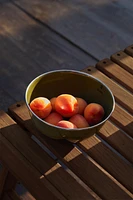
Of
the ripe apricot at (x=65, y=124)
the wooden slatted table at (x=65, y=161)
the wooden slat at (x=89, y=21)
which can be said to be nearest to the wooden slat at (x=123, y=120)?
the wooden slatted table at (x=65, y=161)

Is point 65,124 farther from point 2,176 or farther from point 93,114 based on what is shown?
point 2,176

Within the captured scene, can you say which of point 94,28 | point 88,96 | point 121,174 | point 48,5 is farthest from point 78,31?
point 121,174

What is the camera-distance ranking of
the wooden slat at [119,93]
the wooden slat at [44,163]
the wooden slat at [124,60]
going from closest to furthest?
1. the wooden slat at [44,163]
2. the wooden slat at [119,93]
3. the wooden slat at [124,60]

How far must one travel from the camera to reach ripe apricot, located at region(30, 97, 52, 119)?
1.04 m

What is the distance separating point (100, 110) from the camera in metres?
1.07

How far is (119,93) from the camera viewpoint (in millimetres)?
1279

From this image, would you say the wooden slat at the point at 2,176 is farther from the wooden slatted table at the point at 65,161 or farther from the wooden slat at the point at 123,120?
the wooden slat at the point at 123,120

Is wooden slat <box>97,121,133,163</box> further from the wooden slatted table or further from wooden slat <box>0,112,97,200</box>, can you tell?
wooden slat <box>0,112,97,200</box>

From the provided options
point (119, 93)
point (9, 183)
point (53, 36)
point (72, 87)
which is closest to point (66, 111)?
point (72, 87)

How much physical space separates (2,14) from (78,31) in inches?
18.4

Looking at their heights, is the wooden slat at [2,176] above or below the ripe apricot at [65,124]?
below

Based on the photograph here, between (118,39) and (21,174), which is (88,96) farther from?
(118,39)

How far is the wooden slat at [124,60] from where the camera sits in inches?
54.9

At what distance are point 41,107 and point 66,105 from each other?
6 centimetres
